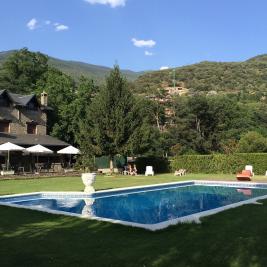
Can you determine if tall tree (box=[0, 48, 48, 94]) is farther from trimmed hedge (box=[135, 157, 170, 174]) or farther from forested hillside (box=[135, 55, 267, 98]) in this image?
forested hillside (box=[135, 55, 267, 98])

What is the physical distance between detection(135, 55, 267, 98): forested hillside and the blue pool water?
63.6 metres

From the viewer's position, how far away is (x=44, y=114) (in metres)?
40.3

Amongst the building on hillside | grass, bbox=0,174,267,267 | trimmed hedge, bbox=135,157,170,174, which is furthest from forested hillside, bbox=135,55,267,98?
grass, bbox=0,174,267,267

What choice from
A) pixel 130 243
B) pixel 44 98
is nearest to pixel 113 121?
pixel 44 98

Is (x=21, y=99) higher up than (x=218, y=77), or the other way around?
(x=218, y=77)

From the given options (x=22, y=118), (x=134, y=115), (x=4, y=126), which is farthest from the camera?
(x=22, y=118)

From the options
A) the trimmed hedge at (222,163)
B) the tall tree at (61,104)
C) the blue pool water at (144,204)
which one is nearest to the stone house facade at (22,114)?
the tall tree at (61,104)

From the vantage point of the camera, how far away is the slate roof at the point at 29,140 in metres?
34.1

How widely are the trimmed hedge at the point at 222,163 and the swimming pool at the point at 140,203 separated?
10527mm

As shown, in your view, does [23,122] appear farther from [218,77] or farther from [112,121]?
[218,77]

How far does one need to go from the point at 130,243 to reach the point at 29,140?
97.8 feet

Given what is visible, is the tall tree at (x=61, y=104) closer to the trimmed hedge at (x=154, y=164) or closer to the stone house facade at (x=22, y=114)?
the stone house facade at (x=22, y=114)

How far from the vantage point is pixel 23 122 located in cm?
3759

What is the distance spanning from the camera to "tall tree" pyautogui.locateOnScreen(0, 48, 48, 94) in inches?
2025
